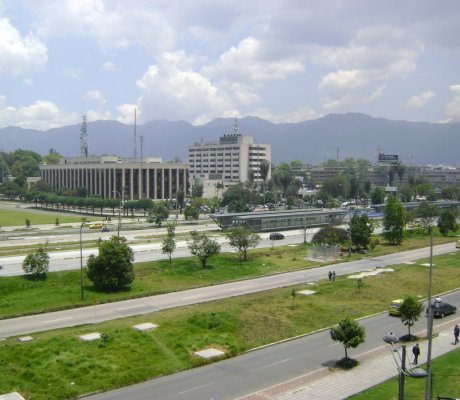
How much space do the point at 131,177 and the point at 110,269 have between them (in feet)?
346

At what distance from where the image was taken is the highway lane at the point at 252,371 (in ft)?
73.5

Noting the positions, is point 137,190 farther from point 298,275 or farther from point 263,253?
point 298,275

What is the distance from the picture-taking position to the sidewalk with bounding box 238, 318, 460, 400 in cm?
2214

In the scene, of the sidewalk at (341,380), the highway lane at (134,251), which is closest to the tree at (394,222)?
the highway lane at (134,251)

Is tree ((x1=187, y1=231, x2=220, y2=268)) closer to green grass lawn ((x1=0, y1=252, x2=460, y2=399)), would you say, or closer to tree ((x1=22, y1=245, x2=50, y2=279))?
green grass lawn ((x1=0, y1=252, x2=460, y2=399))

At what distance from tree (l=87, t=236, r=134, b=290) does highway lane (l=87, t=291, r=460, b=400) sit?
16.0 meters

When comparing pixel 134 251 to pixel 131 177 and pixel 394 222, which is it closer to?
pixel 394 222

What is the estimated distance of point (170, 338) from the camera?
2917cm

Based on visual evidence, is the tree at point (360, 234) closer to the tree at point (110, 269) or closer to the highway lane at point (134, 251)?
the highway lane at point (134, 251)

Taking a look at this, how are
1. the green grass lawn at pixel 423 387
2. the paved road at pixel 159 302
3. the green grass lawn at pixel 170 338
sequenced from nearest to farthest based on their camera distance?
the green grass lawn at pixel 423 387, the green grass lawn at pixel 170 338, the paved road at pixel 159 302

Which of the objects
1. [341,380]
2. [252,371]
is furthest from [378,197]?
[252,371]

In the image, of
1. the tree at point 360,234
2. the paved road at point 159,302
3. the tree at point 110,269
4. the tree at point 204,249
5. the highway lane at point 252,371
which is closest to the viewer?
the highway lane at point 252,371

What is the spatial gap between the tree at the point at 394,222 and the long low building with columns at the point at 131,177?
250ft

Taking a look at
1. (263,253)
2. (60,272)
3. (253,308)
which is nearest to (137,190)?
(263,253)
